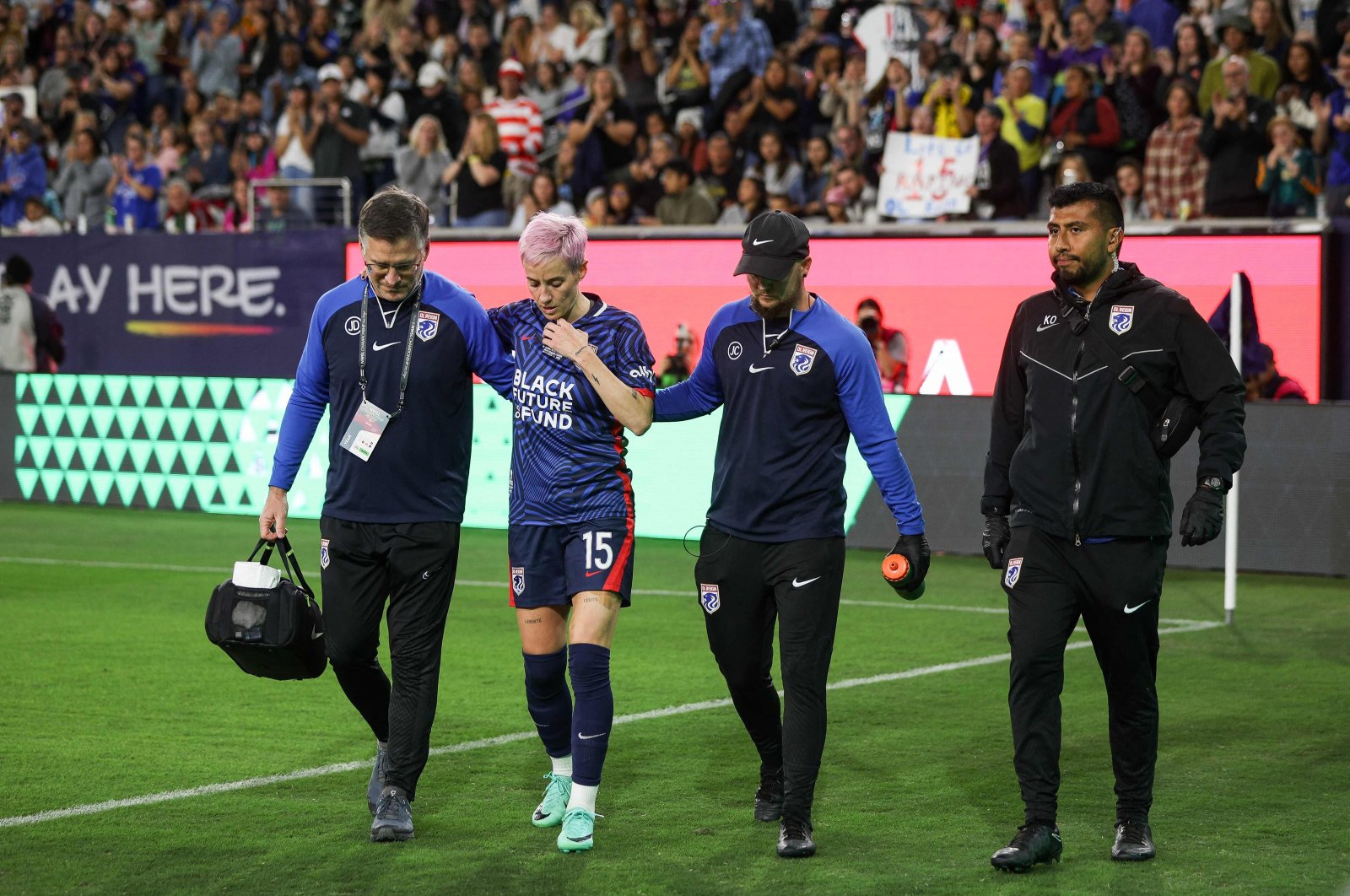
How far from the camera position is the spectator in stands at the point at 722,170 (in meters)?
18.0

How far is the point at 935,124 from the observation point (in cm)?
1672

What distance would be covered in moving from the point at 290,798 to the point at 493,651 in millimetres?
3391

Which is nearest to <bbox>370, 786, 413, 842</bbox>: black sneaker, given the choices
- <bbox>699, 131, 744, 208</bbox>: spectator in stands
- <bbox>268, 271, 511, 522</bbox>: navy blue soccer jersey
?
<bbox>268, 271, 511, 522</bbox>: navy blue soccer jersey

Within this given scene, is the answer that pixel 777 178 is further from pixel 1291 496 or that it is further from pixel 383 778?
pixel 383 778

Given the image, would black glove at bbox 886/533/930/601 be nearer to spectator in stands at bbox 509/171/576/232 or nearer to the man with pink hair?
the man with pink hair

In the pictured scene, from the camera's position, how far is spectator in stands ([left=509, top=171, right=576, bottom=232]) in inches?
707

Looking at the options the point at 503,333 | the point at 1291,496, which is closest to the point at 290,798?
the point at 503,333

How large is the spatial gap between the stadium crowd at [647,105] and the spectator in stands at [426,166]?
3cm

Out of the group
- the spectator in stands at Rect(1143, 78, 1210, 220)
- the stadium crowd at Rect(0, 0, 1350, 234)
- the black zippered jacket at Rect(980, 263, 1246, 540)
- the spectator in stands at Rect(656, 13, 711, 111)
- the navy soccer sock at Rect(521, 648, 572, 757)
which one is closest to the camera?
the black zippered jacket at Rect(980, 263, 1246, 540)

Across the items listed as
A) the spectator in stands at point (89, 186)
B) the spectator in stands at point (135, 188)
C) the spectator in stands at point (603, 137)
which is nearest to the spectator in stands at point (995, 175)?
the spectator in stands at point (603, 137)

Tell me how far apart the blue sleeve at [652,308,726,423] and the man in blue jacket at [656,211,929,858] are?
0.44 feet

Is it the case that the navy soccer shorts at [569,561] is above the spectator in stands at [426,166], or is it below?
below

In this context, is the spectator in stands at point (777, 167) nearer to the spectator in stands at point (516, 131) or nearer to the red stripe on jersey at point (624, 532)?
the spectator in stands at point (516, 131)

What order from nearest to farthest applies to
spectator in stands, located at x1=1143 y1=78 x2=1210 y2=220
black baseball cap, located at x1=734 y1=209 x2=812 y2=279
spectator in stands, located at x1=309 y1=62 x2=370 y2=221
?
black baseball cap, located at x1=734 y1=209 x2=812 y2=279 → spectator in stands, located at x1=1143 y1=78 x2=1210 y2=220 → spectator in stands, located at x1=309 y1=62 x2=370 y2=221
